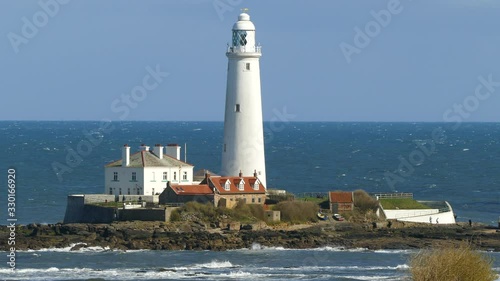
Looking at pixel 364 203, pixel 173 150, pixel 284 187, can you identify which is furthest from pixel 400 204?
pixel 284 187

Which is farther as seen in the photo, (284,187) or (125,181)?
(284,187)

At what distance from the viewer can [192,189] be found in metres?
55.5

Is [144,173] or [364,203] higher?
[144,173]

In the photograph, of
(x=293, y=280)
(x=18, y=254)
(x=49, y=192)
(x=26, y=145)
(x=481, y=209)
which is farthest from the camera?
(x=26, y=145)

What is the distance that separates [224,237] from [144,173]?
5.76 meters

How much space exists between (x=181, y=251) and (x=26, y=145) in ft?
313

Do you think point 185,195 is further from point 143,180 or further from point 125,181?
point 125,181

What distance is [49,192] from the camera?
8156 centimetres

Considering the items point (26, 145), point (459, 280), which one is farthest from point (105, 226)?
point (26, 145)

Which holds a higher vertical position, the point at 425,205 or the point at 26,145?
the point at 26,145

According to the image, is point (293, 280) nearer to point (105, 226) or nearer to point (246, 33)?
point (105, 226)

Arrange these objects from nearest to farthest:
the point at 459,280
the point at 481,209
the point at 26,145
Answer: the point at 459,280
the point at 481,209
the point at 26,145

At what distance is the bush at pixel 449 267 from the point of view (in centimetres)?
3559

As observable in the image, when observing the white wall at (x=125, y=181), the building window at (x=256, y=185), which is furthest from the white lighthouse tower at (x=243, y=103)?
the white wall at (x=125, y=181)
